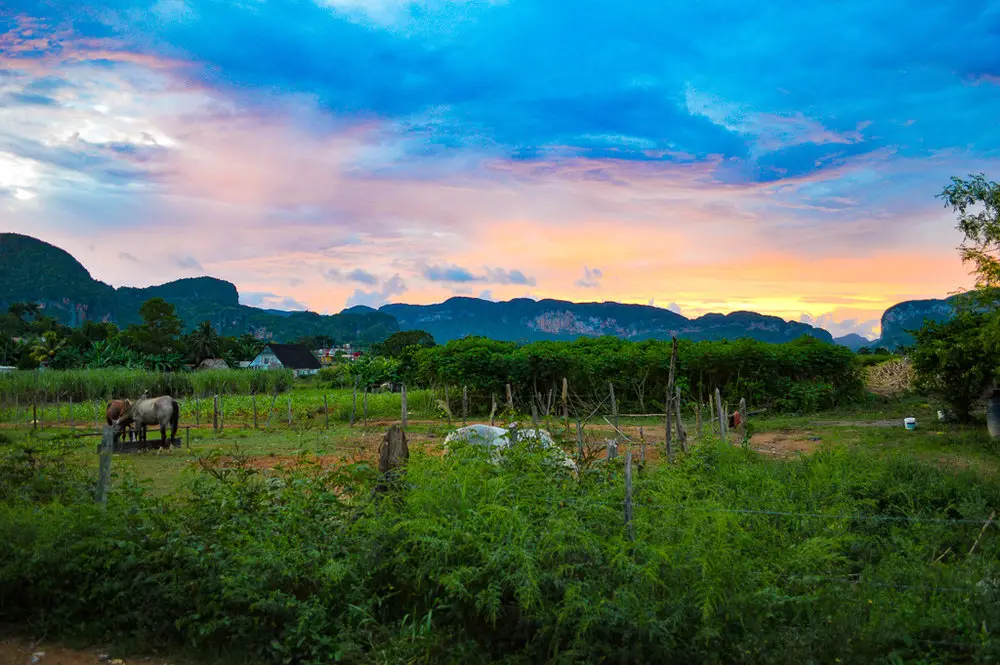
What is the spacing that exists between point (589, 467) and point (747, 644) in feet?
10.7

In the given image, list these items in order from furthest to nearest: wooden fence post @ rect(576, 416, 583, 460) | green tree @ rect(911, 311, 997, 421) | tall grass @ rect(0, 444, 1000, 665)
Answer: green tree @ rect(911, 311, 997, 421) → wooden fence post @ rect(576, 416, 583, 460) → tall grass @ rect(0, 444, 1000, 665)

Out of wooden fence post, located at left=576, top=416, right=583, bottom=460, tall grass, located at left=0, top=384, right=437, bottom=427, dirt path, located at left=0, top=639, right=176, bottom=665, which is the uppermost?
wooden fence post, located at left=576, top=416, right=583, bottom=460

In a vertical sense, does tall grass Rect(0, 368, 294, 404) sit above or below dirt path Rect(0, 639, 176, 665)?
above

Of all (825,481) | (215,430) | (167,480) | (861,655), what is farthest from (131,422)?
(861,655)

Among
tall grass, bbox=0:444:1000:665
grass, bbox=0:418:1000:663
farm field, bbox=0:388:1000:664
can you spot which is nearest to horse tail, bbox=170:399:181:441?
farm field, bbox=0:388:1000:664

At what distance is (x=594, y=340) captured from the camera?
27.3 metres

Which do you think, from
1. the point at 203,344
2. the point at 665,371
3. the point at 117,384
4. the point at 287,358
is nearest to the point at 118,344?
the point at 203,344

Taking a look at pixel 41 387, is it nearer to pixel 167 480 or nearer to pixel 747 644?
pixel 167 480

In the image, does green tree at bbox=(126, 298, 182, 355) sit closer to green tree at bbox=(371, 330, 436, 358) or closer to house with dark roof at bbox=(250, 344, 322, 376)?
house with dark roof at bbox=(250, 344, 322, 376)

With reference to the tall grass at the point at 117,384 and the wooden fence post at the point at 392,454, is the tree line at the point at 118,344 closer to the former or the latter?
the tall grass at the point at 117,384

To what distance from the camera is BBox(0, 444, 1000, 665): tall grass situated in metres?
4.46

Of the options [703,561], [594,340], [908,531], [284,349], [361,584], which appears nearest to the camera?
[703,561]

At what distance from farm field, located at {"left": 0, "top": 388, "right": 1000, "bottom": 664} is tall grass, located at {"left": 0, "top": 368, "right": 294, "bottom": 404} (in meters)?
25.8

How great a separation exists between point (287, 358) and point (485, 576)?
70894mm
